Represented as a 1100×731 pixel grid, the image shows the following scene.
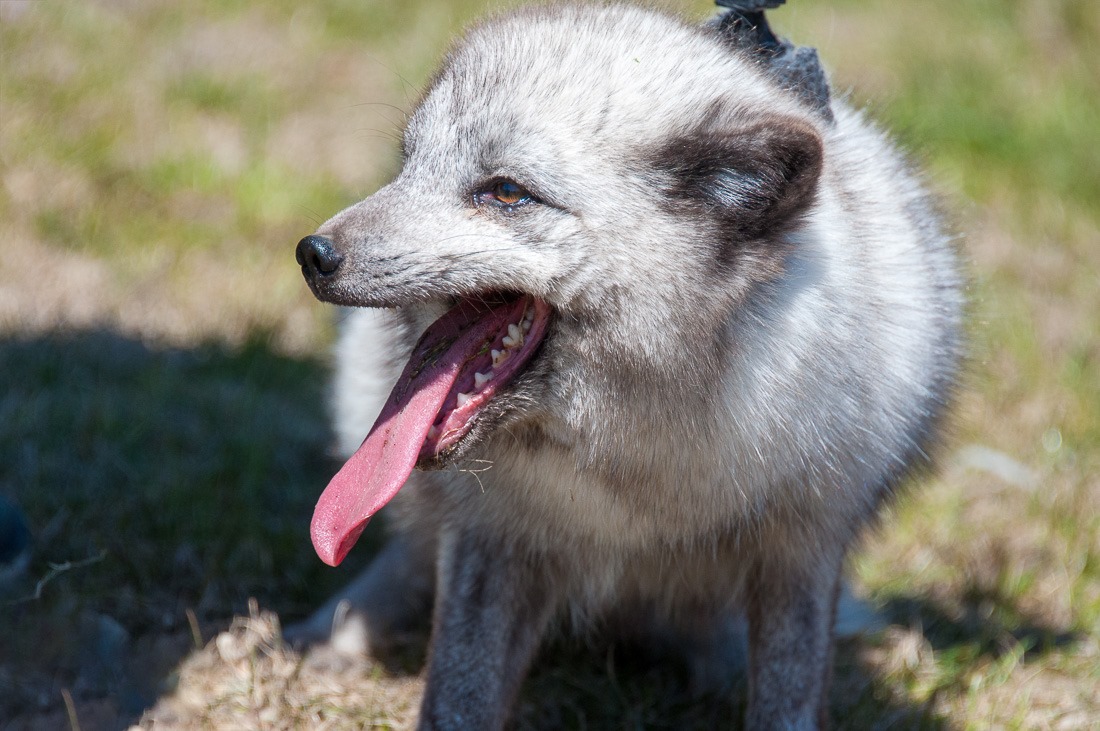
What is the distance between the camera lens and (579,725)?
3.01m

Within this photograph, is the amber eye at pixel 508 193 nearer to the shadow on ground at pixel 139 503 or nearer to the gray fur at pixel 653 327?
the gray fur at pixel 653 327

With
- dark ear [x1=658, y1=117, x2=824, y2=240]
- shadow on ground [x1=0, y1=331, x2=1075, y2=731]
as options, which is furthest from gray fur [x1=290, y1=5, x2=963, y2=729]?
shadow on ground [x1=0, y1=331, x2=1075, y2=731]

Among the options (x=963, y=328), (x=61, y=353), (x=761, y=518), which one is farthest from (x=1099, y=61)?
(x=61, y=353)

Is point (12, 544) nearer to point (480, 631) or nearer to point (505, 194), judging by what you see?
point (480, 631)

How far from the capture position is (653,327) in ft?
7.36

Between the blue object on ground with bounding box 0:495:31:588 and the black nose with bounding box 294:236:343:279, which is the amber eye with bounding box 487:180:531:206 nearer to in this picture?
the black nose with bounding box 294:236:343:279

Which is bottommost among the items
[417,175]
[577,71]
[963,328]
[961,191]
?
[961,191]

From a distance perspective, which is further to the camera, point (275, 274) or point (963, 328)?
point (275, 274)

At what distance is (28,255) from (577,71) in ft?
10.1

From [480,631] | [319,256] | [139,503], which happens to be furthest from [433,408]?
[139,503]

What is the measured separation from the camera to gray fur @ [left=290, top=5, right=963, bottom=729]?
2.25 meters

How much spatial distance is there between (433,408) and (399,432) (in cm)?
9

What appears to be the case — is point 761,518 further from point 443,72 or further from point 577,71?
point 443,72

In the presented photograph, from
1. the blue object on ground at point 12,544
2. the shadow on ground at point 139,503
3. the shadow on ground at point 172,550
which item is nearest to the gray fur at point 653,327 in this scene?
the shadow on ground at point 172,550
